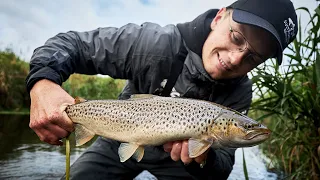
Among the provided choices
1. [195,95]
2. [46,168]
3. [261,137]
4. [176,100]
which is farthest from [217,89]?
[46,168]

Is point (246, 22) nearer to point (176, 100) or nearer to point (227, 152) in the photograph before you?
point (176, 100)

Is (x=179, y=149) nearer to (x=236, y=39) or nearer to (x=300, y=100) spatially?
(x=236, y=39)

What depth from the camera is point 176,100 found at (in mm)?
2404

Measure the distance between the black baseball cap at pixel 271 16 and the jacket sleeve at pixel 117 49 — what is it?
24.2 inches

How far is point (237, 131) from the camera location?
86.8 inches

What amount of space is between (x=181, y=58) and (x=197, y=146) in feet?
3.43

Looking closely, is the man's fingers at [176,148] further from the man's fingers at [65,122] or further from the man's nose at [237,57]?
the man's nose at [237,57]

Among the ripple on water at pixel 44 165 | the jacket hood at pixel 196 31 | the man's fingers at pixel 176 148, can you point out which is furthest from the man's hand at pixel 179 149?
the ripple on water at pixel 44 165

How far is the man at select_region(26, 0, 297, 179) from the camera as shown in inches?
110

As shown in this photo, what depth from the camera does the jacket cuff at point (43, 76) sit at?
254 centimetres

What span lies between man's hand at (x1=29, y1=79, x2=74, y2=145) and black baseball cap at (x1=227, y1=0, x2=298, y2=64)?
1.35 m

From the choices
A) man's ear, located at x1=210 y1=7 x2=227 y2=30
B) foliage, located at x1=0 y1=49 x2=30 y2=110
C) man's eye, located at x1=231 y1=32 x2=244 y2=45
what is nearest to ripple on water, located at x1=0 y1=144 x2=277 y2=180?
man's ear, located at x1=210 y1=7 x2=227 y2=30

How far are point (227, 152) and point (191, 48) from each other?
958 millimetres

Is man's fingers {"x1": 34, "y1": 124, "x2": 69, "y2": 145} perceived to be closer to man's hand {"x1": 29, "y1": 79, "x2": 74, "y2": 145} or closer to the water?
man's hand {"x1": 29, "y1": 79, "x2": 74, "y2": 145}
